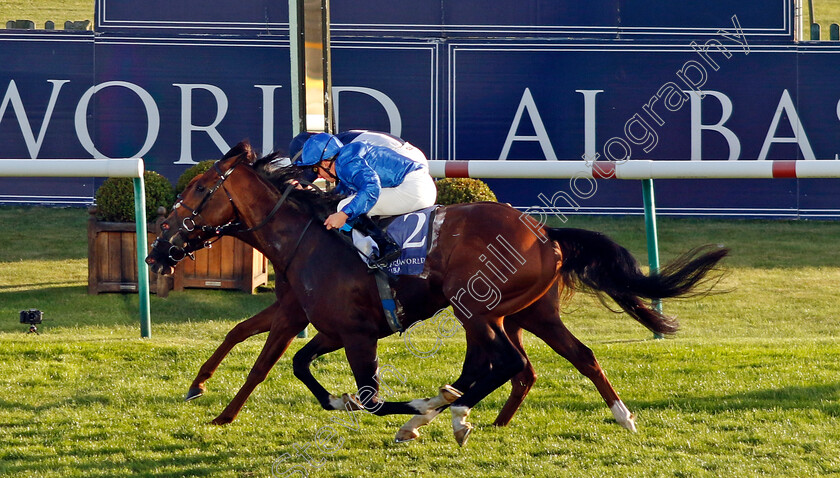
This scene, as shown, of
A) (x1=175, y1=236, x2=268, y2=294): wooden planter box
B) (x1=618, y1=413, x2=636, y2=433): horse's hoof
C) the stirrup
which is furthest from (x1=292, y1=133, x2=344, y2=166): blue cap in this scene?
(x1=175, y1=236, x2=268, y2=294): wooden planter box

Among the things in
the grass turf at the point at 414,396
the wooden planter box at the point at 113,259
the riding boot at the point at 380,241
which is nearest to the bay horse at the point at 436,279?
the riding boot at the point at 380,241

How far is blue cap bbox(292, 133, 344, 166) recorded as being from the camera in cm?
477

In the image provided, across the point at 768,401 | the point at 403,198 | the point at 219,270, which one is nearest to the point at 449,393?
the point at 403,198

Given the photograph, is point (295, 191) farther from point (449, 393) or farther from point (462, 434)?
point (462, 434)

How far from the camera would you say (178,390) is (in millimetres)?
5645

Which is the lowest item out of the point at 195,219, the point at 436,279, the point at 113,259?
the point at 113,259

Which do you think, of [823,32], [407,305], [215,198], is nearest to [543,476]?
[407,305]

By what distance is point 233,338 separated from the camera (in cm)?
537

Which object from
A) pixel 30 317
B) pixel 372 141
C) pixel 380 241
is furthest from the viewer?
pixel 30 317

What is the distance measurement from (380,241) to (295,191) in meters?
0.60

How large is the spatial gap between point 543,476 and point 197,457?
1.56 metres

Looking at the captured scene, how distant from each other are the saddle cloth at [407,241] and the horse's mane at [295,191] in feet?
0.97

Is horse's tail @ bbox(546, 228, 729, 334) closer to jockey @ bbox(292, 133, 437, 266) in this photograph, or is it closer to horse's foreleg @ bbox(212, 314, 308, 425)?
jockey @ bbox(292, 133, 437, 266)

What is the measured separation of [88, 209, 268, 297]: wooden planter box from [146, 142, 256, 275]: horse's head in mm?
3169
